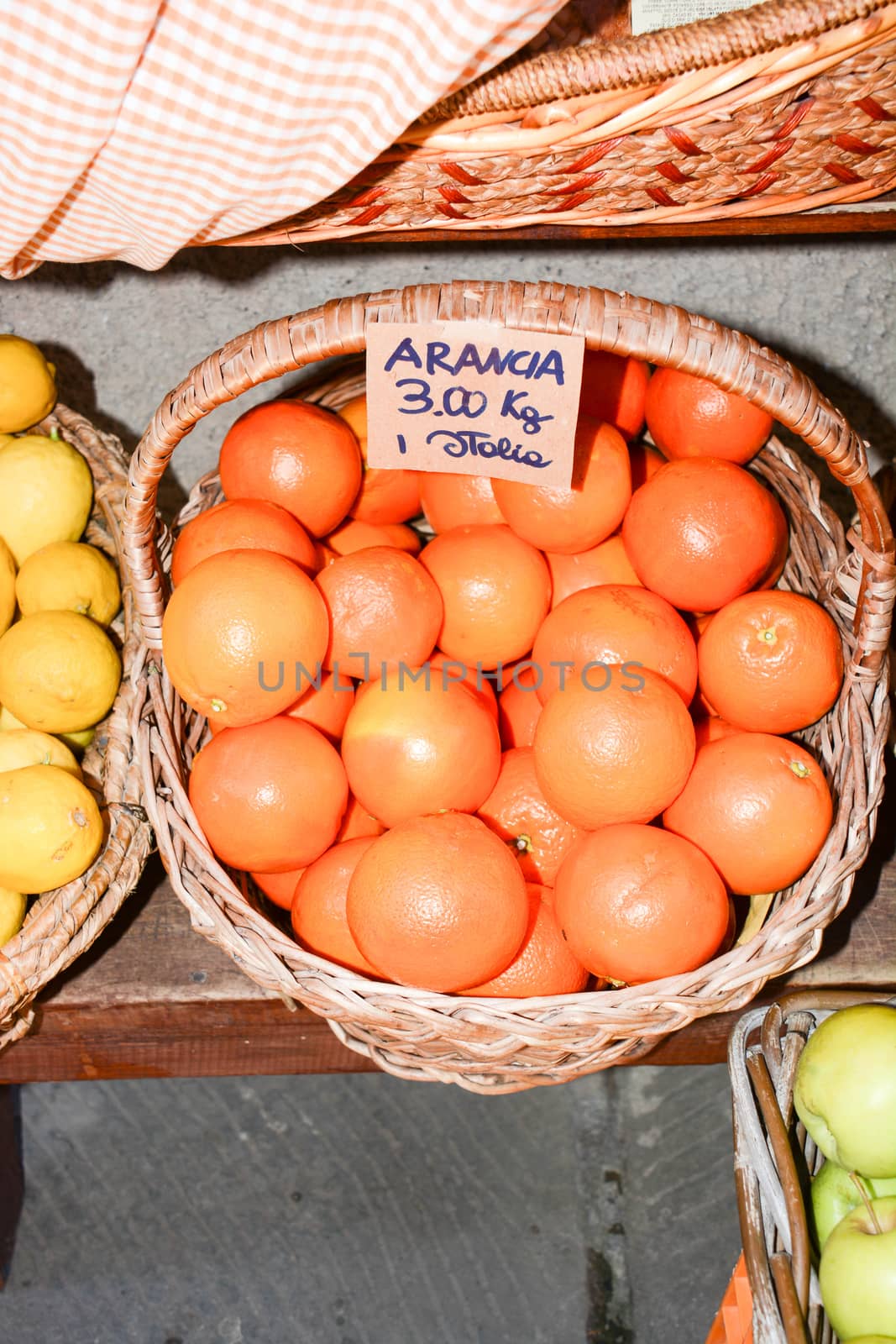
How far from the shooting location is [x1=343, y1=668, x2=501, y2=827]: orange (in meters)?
0.83

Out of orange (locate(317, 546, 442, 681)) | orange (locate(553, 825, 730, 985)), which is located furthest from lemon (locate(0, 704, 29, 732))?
orange (locate(553, 825, 730, 985))

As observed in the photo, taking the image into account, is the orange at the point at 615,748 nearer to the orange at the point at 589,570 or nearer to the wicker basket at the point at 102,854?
the orange at the point at 589,570

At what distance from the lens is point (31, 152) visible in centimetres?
62

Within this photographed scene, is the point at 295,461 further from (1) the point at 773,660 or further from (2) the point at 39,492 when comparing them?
(1) the point at 773,660

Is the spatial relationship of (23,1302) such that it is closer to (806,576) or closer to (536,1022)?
(536,1022)

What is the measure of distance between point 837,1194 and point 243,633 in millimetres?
620

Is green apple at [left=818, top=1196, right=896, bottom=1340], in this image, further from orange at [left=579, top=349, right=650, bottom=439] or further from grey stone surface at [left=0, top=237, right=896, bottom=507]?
grey stone surface at [left=0, top=237, right=896, bottom=507]

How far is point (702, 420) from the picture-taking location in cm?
96

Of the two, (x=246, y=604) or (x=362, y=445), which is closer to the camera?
(x=246, y=604)

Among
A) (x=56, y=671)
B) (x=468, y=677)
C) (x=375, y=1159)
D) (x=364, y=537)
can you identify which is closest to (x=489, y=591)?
(x=468, y=677)

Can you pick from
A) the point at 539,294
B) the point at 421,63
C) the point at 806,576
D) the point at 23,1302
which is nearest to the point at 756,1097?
the point at 806,576

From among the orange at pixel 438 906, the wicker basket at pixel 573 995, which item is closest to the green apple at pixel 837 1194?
the wicker basket at pixel 573 995

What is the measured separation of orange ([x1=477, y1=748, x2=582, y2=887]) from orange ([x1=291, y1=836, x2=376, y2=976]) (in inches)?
4.7

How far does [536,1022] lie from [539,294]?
20.6 inches
